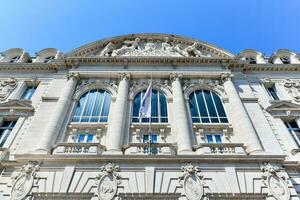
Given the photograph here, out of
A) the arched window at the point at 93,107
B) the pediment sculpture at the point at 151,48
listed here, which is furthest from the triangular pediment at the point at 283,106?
the arched window at the point at 93,107

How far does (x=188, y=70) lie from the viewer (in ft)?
79.4

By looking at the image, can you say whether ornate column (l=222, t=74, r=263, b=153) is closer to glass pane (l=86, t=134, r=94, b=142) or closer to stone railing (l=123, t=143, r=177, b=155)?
stone railing (l=123, t=143, r=177, b=155)

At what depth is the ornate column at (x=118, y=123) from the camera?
15.9 m

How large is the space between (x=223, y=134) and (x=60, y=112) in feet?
41.6

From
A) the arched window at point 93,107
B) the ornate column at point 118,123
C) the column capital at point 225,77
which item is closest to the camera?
the ornate column at point 118,123

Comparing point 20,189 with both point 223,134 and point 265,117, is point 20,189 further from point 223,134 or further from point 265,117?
point 265,117

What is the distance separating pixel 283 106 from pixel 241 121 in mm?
5374

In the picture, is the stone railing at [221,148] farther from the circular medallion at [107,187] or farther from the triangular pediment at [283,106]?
the triangular pediment at [283,106]

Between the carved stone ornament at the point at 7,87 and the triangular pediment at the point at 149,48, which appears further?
the triangular pediment at the point at 149,48

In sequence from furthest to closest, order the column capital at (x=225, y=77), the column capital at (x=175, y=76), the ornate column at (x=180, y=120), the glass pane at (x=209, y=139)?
the column capital at (x=225, y=77) < the column capital at (x=175, y=76) < the glass pane at (x=209, y=139) < the ornate column at (x=180, y=120)

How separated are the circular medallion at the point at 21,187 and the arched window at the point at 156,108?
8.46 metres

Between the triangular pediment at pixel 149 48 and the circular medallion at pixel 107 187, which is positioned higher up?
the triangular pediment at pixel 149 48

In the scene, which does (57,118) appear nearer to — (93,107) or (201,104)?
(93,107)

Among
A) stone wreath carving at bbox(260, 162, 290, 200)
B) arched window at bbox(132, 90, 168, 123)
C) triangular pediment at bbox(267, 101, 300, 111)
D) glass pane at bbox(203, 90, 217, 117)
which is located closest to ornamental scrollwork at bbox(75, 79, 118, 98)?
arched window at bbox(132, 90, 168, 123)
